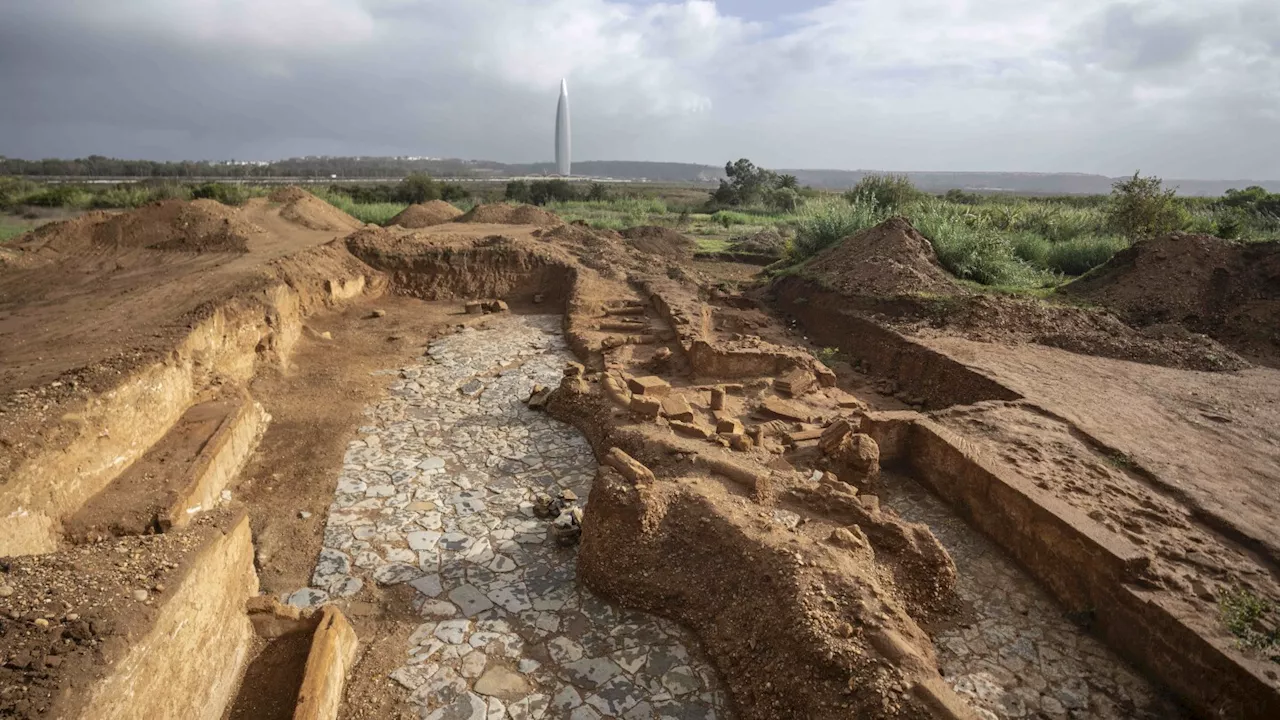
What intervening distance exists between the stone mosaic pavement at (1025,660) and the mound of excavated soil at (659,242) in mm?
12087

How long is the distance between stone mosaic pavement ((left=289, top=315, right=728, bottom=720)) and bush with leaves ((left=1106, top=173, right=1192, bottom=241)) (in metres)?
14.8

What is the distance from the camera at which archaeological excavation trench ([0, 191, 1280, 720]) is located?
2891mm

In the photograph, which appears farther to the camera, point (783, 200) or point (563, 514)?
point (783, 200)

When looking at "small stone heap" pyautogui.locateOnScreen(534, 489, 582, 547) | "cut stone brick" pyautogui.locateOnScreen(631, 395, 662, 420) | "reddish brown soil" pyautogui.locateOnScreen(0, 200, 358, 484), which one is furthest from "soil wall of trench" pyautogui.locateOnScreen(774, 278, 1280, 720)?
"reddish brown soil" pyautogui.locateOnScreen(0, 200, 358, 484)

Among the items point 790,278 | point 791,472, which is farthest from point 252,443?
point 790,278

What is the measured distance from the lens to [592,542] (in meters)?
4.05

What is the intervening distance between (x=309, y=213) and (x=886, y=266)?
13042 mm

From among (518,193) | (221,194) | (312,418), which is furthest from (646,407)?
(518,193)

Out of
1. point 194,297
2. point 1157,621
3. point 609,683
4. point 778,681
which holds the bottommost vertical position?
A: point 609,683

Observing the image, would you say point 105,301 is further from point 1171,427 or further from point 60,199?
point 60,199

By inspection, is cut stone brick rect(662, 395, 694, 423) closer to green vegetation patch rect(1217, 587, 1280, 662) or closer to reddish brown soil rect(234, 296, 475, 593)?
reddish brown soil rect(234, 296, 475, 593)

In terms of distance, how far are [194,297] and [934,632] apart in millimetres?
7975

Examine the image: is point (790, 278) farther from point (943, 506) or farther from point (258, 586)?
point (258, 586)

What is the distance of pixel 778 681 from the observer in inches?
119
